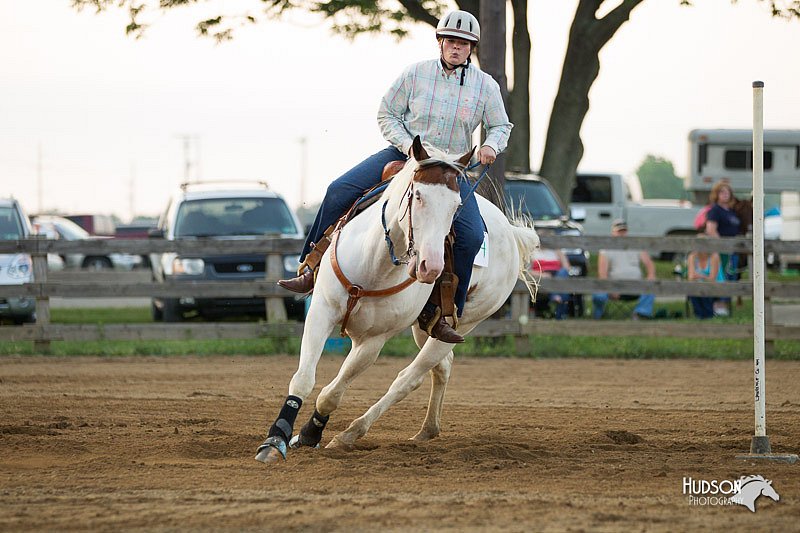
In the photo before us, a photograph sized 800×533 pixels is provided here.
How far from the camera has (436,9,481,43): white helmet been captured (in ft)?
24.2

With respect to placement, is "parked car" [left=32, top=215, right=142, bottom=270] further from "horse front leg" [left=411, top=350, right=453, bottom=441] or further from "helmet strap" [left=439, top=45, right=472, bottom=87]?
"helmet strap" [left=439, top=45, right=472, bottom=87]

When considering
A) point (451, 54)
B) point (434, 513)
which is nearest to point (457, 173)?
point (451, 54)

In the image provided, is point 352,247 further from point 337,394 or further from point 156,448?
point 156,448

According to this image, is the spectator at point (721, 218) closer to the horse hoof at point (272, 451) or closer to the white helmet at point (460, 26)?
the white helmet at point (460, 26)

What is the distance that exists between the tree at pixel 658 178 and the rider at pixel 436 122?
142065 millimetres

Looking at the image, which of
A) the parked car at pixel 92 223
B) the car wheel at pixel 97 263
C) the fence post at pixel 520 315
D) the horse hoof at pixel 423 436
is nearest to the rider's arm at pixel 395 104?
the horse hoof at pixel 423 436

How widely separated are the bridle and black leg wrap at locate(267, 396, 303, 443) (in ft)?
1.96

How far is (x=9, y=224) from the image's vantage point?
1648 centimetres

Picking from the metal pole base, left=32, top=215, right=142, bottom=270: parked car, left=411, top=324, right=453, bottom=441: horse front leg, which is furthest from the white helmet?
left=32, top=215, right=142, bottom=270: parked car

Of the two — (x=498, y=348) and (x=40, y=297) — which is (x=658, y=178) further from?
(x=40, y=297)

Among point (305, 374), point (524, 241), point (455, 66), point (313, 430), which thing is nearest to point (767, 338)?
point (524, 241)

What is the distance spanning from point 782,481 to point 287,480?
104 inches

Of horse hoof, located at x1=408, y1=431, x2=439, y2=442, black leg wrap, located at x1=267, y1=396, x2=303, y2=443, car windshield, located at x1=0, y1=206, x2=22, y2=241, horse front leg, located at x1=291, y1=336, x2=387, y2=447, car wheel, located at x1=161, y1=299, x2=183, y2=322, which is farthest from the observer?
car windshield, located at x1=0, y1=206, x2=22, y2=241

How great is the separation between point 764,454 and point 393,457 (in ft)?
7.37
